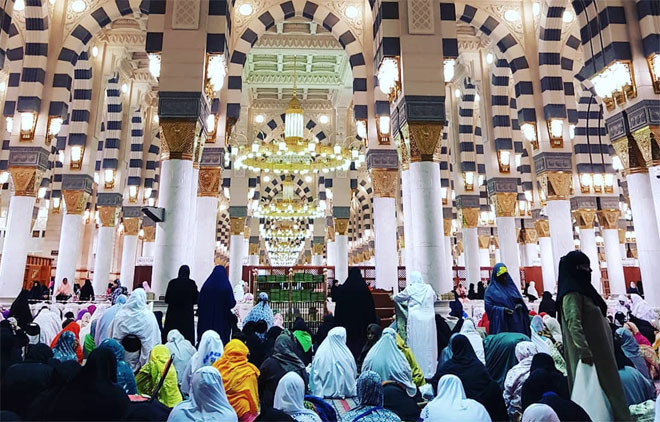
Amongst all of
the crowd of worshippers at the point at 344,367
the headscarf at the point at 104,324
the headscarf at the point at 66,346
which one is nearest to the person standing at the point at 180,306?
the crowd of worshippers at the point at 344,367

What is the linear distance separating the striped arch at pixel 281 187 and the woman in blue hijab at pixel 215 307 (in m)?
15.2

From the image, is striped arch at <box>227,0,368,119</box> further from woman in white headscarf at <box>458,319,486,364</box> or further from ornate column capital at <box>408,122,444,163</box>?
woman in white headscarf at <box>458,319,486,364</box>

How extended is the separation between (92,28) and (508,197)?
31.7 feet

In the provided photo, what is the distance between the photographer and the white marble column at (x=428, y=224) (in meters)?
5.90

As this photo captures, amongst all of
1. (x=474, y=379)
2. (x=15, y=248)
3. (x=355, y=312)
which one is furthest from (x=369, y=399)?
(x=15, y=248)

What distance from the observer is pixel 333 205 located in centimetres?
1344

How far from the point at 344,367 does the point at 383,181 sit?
5553mm

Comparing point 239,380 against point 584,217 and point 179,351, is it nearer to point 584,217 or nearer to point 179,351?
point 179,351

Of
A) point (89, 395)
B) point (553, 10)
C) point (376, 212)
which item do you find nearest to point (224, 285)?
point (89, 395)

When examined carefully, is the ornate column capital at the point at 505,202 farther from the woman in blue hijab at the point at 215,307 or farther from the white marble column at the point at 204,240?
the woman in blue hijab at the point at 215,307

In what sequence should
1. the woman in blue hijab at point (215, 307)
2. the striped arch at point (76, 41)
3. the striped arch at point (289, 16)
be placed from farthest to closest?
the striped arch at point (289, 16) < the striped arch at point (76, 41) < the woman in blue hijab at point (215, 307)

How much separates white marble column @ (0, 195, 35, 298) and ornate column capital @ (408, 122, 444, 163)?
23.0 feet

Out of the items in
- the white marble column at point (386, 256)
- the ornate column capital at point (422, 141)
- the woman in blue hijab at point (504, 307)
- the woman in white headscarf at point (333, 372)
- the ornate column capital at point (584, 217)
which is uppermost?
the ornate column capital at point (422, 141)

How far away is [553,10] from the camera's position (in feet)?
29.6
